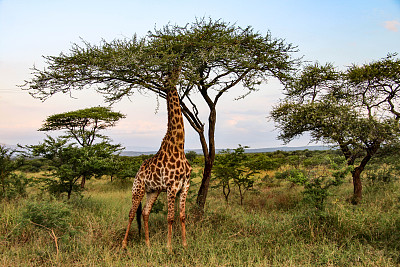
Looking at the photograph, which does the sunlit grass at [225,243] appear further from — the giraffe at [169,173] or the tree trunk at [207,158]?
the tree trunk at [207,158]

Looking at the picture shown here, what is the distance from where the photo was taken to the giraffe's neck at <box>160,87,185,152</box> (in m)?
5.76

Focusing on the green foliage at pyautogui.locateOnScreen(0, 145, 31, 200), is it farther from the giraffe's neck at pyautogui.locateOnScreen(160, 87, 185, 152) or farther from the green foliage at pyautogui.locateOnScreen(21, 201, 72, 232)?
the giraffe's neck at pyautogui.locateOnScreen(160, 87, 185, 152)

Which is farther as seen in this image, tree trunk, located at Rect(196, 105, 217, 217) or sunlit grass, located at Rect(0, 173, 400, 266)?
tree trunk, located at Rect(196, 105, 217, 217)

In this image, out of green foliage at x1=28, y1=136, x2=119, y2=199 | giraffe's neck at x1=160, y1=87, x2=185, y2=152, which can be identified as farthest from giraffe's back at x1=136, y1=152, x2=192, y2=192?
green foliage at x1=28, y1=136, x2=119, y2=199

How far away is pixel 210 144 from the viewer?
7641 millimetres

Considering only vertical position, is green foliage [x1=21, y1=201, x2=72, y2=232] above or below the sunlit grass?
above

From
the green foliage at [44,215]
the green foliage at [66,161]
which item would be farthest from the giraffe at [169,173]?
the green foliage at [66,161]

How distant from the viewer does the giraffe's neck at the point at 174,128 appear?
5758 millimetres

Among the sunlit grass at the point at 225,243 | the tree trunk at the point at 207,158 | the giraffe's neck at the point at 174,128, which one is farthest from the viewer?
the tree trunk at the point at 207,158

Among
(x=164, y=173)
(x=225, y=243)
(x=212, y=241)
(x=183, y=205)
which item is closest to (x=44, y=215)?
(x=164, y=173)

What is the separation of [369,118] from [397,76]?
3.05m

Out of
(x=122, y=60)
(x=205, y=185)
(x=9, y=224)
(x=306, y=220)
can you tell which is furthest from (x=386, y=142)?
(x=9, y=224)

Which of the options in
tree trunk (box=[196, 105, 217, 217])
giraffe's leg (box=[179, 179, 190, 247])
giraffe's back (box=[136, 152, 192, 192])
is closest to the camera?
giraffe's leg (box=[179, 179, 190, 247])

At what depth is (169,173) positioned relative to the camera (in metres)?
5.44
